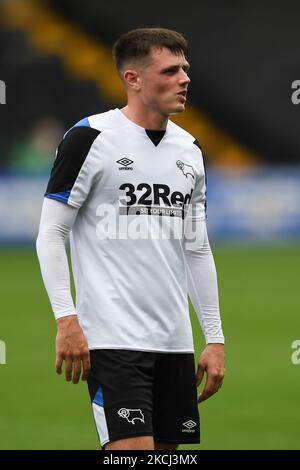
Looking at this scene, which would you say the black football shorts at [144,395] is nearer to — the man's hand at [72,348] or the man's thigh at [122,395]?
the man's thigh at [122,395]

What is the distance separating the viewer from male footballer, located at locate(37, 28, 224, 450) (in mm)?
4934

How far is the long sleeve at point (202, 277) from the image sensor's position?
17.9 ft

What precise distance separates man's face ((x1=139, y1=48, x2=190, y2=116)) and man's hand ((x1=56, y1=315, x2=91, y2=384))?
1.11 meters

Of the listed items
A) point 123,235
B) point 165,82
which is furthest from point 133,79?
point 123,235

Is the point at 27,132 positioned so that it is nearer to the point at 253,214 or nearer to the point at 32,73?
the point at 32,73

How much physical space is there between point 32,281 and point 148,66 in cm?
1312

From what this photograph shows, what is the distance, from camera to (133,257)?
511 cm

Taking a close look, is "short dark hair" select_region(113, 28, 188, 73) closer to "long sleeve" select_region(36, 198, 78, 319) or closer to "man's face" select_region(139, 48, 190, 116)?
"man's face" select_region(139, 48, 190, 116)

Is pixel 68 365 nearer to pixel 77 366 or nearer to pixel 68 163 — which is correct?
pixel 77 366

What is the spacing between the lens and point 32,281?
18.1 m

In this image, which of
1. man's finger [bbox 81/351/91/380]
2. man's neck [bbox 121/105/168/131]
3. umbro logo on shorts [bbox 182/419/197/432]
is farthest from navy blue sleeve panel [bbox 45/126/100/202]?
umbro logo on shorts [bbox 182/419/197/432]

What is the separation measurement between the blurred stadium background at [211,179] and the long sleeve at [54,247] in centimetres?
306

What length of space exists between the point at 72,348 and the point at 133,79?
4.40 ft

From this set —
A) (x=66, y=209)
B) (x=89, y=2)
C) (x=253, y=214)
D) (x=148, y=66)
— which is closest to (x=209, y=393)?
(x=66, y=209)
